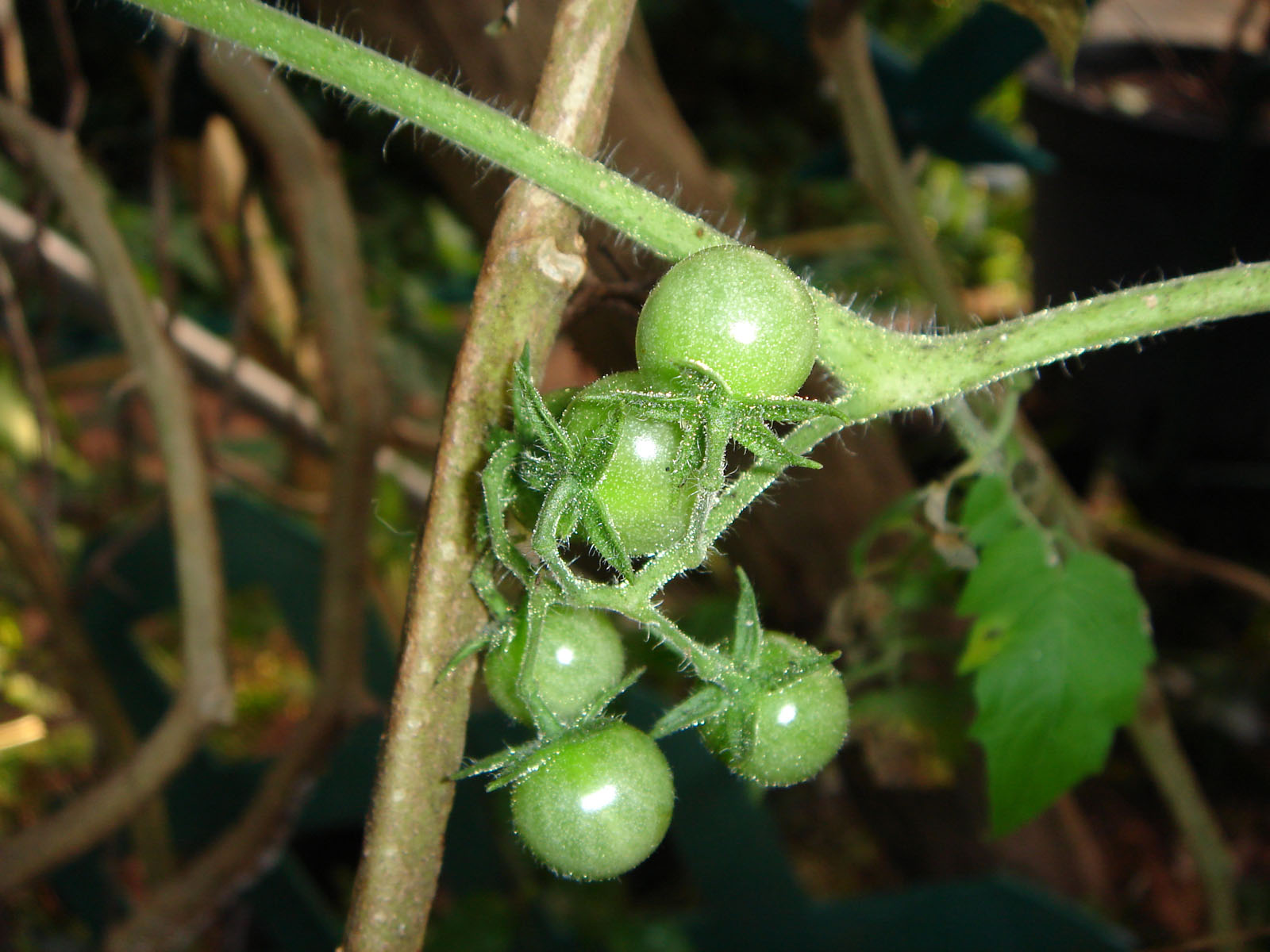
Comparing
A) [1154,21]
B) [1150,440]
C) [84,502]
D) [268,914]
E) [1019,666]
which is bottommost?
[1019,666]

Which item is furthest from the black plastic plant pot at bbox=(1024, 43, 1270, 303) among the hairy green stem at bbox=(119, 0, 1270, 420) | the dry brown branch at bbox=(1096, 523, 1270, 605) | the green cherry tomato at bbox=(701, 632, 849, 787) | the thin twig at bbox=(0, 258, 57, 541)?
the thin twig at bbox=(0, 258, 57, 541)

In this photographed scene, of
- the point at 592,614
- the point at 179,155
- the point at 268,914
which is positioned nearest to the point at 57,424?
the point at 179,155

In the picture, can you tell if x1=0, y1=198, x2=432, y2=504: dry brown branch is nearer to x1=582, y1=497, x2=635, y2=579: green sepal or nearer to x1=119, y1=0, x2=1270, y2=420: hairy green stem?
x1=119, y1=0, x2=1270, y2=420: hairy green stem

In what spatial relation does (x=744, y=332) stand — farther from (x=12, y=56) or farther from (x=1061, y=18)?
(x=12, y=56)

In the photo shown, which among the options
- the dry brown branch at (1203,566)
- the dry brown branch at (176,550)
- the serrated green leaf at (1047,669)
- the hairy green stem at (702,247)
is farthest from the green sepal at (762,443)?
the dry brown branch at (1203,566)

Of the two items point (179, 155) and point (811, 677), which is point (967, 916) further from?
point (179, 155)
